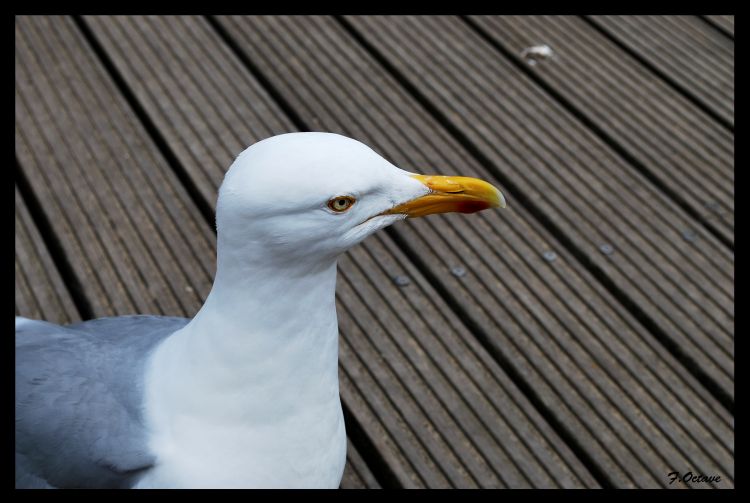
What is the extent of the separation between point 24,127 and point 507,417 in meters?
1.35

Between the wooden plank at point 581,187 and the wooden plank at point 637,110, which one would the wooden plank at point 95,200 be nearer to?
the wooden plank at point 581,187

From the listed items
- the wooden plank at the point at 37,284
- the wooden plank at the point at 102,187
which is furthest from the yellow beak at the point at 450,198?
the wooden plank at the point at 37,284

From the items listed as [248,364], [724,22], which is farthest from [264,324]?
[724,22]

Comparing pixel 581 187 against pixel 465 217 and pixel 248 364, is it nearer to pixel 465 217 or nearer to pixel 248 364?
pixel 465 217

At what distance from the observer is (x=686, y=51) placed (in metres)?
2.21

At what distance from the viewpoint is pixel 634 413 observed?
1489 millimetres

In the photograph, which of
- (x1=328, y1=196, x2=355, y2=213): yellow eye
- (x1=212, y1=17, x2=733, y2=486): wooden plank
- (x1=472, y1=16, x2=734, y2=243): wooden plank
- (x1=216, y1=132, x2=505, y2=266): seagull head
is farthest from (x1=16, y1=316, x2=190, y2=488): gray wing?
(x1=472, y1=16, x2=734, y2=243): wooden plank

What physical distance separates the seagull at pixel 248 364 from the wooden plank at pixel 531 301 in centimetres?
60

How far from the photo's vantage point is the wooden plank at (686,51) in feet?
6.87

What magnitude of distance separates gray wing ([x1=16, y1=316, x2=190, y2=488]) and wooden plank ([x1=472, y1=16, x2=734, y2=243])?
1.38m

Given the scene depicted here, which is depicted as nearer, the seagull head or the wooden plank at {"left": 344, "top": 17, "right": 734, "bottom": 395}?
the seagull head

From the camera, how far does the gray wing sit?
39.9 inches

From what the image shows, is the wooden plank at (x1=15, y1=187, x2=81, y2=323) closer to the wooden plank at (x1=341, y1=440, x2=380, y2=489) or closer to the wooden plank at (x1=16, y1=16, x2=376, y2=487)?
the wooden plank at (x1=16, y1=16, x2=376, y2=487)

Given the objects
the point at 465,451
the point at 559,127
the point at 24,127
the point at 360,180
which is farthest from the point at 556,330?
the point at 24,127
